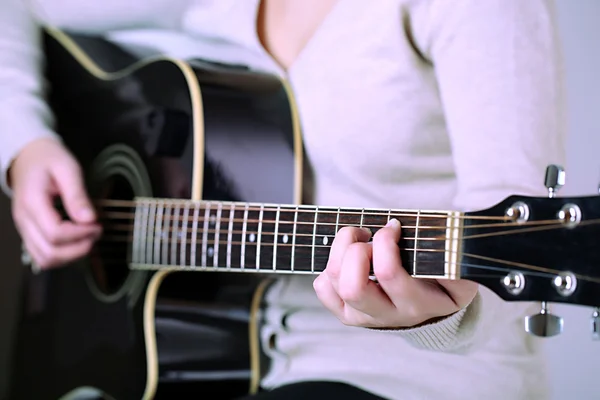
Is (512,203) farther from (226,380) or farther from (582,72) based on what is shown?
(226,380)

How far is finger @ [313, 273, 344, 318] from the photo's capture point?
20.1 inches

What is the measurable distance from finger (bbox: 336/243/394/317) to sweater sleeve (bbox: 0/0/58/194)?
561 mm

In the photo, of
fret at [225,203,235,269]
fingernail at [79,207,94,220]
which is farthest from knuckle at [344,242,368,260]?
fingernail at [79,207,94,220]

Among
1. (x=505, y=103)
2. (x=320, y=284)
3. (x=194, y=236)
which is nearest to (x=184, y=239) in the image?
(x=194, y=236)

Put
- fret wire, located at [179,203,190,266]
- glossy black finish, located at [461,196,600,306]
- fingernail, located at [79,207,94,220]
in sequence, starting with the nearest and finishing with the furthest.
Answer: glossy black finish, located at [461,196,600,306], fret wire, located at [179,203,190,266], fingernail, located at [79,207,94,220]

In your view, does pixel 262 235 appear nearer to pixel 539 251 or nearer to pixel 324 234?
pixel 324 234

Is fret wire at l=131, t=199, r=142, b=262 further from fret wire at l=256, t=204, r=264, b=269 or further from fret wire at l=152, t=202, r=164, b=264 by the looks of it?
fret wire at l=256, t=204, r=264, b=269

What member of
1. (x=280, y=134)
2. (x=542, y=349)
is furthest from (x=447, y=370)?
(x=280, y=134)

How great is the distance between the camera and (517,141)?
1.89 feet

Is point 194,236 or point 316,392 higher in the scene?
point 194,236

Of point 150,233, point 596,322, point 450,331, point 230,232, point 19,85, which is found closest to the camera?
point 596,322

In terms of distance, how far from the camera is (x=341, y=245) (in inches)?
18.9

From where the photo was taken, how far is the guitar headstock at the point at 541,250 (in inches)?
16.1

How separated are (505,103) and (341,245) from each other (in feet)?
0.71
